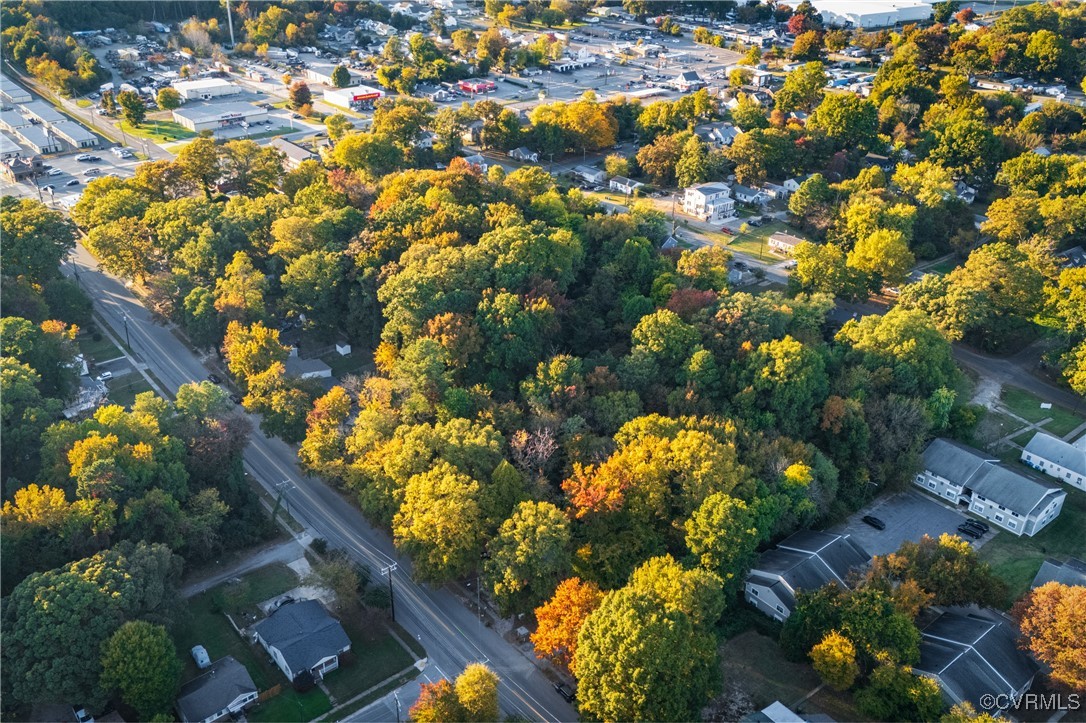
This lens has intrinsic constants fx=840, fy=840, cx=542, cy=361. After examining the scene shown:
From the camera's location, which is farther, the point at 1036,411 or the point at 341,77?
the point at 341,77

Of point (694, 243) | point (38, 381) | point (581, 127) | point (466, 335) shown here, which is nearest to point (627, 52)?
point (581, 127)

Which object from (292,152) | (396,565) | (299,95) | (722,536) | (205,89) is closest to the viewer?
(722,536)

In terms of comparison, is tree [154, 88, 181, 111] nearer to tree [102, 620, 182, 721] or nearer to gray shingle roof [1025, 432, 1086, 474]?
tree [102, 620, 182, 721]

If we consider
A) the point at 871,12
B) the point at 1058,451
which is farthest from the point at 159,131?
the point at 871,12

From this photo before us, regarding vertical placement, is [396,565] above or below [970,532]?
below

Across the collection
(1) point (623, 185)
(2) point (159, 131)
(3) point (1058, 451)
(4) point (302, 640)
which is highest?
(1) point (623, 185)

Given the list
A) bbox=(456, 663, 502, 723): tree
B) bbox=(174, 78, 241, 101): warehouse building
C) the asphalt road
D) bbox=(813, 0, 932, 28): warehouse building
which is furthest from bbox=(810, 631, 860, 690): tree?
bbox=(813, 0, 932, 28): warehouse building

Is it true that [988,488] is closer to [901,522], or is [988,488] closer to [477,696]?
[901,522]
